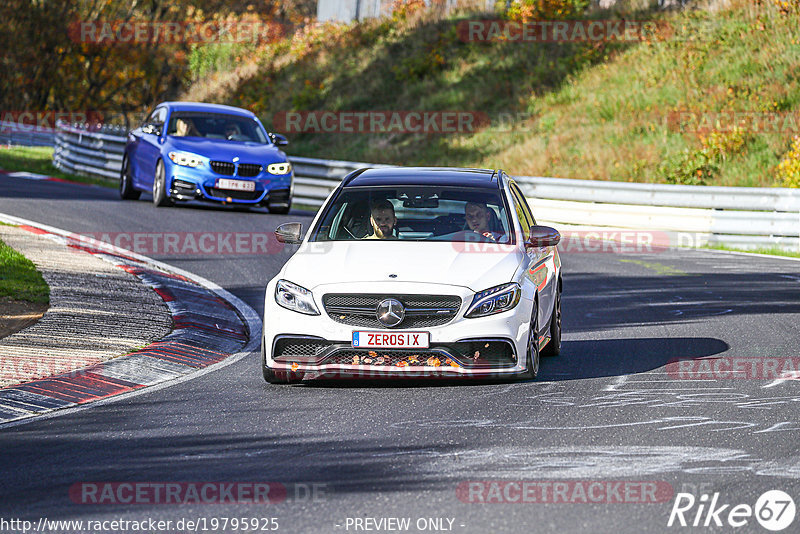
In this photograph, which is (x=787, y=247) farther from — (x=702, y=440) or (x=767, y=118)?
(x=702, y=440)

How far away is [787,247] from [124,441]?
50.6 feet

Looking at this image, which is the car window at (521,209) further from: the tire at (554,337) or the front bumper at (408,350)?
the front bumper at (408,350)

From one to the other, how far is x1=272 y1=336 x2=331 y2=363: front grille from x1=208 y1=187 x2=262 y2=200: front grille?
494 inches

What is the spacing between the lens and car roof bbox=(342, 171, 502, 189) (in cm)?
992

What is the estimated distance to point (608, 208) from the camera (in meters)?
22.8

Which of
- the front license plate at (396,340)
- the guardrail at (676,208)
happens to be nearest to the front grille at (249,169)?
the guardrail at (676,208)

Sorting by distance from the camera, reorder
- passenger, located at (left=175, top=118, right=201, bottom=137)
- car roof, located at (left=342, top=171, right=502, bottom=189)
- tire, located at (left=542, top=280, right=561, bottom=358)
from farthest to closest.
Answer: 1. passenger, located at (left=175, top=118, right=201, bottom=137)
2. tire, located at (left=542, top=280, right=561, bottom=358)
3. car roof, located at (left=342, top=171, right=502, bottom=189)

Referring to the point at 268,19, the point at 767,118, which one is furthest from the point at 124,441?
the point at 268,19

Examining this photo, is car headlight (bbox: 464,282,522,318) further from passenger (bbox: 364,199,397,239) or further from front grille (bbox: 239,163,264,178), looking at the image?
front grille (bbox: 239,163,264,178)

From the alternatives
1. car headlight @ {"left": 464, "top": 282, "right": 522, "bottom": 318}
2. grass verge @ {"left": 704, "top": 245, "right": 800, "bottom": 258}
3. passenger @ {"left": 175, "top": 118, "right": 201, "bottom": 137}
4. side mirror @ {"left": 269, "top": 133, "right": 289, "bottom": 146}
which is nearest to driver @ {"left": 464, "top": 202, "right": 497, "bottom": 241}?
car headlight @ {"left": 464, "top": 282, "right": 522, "bottom": 318}

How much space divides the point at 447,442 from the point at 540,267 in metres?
2.98

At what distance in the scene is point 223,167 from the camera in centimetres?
2088

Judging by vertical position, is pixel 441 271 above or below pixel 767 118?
below

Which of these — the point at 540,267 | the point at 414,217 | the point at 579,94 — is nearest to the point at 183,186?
the point at 414,217
